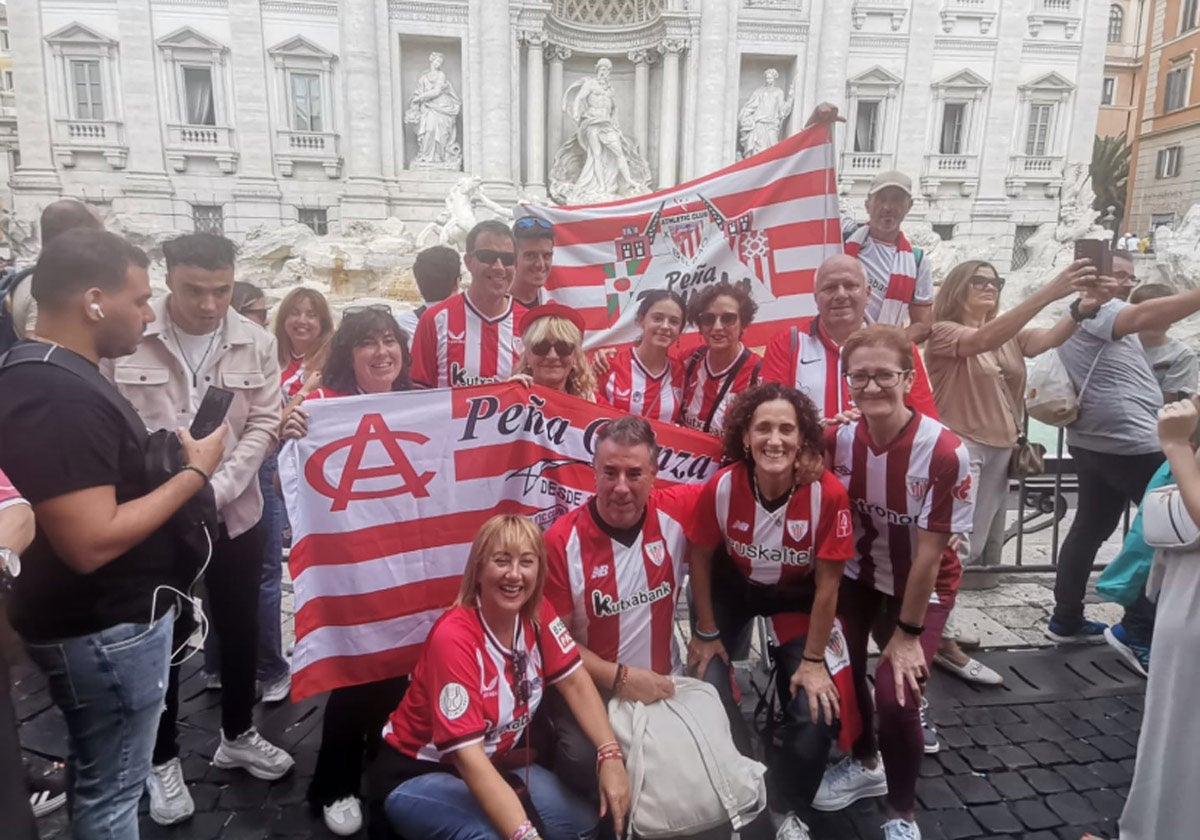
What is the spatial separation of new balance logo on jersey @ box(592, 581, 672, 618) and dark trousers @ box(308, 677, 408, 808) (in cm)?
107

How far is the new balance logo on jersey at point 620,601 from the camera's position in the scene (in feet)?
9.60

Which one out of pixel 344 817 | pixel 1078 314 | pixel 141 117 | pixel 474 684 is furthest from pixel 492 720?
pixel 141 117

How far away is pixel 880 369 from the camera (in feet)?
9.38

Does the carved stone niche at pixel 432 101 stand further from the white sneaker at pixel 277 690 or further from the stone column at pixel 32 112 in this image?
the white sneaker at pixel 277 690

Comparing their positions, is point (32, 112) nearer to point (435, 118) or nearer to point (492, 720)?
point (435, 118)

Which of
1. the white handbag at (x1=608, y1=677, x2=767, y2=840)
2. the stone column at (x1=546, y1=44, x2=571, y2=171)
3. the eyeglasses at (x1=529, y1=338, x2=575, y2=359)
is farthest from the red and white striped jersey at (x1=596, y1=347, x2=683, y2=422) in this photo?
the stone column at (x1=546, y1=44, x2=571, y2=171)

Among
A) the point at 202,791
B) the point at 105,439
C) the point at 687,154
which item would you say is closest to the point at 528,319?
the point at 105,439

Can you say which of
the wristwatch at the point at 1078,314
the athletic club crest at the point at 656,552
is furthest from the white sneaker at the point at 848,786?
the wristwatch at the point at 1078,314

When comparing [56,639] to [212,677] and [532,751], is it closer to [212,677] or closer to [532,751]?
[532,751]

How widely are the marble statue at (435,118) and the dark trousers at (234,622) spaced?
78.6ft

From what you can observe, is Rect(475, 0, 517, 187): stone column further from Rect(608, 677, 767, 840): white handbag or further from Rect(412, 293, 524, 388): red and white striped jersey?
Rect(608, 677, 767, 840): white handbag

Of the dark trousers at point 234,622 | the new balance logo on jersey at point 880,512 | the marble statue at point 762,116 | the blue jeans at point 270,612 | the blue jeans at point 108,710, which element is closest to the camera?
the blue jeans at point 108,710

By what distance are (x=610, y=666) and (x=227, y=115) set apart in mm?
27588

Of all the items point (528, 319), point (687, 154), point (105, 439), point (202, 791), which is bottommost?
point (202, 791)
